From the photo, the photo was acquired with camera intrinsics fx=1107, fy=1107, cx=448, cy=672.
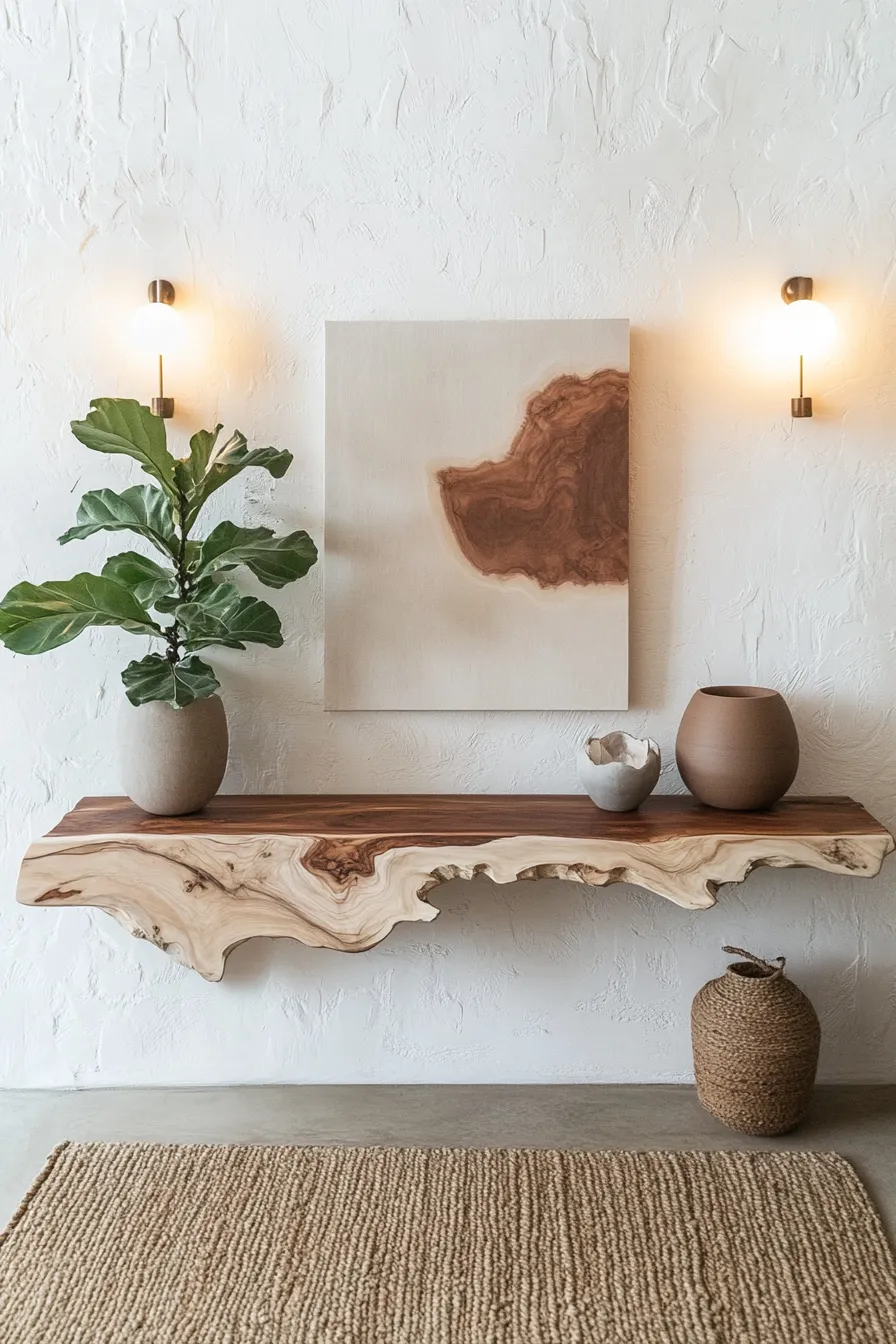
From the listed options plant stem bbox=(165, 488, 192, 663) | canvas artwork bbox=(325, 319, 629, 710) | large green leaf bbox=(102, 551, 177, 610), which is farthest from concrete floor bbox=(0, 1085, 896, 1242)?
large green leaf bbox=(102, 551, 177, 610)

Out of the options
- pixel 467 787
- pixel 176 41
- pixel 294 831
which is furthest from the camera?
pixel 467 787

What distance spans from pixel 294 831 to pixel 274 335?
110 cm

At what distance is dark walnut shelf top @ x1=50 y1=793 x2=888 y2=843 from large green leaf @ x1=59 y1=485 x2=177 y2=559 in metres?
0.56

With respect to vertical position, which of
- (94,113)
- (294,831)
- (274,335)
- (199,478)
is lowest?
(294,831)

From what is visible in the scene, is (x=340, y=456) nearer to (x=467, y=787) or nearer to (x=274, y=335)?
(x=274, y=335)

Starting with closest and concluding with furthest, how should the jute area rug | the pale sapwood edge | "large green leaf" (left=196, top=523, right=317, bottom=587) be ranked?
1. the jute area rug
2. the pale sapwood edge
3. "large green leaf" (left=196, top=523, right=317, bottom=587)

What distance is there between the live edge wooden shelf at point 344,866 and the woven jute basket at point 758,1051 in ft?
1.06

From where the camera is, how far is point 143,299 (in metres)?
2.46

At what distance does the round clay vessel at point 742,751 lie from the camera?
7.54 feet

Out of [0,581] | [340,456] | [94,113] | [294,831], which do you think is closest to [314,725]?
[294,831]

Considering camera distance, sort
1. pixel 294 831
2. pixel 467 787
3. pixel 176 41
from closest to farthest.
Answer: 1. pixel 294 831
2. pixel 176 41
3. pixel 467 787

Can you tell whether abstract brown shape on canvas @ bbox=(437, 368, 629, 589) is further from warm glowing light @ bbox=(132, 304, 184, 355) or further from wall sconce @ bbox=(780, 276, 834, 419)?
warm glowing light @ bbox=(132, 304, 184, 355)

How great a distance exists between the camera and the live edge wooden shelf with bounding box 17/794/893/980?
2160mm

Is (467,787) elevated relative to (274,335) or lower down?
lower down
